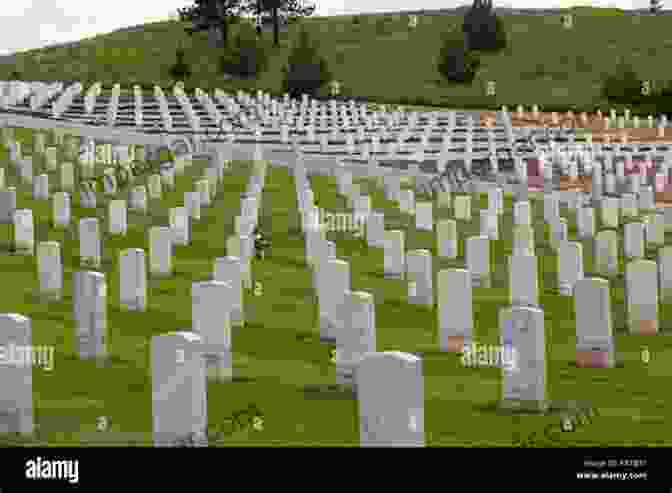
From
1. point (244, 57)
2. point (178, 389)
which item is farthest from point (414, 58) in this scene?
point (178, 389)

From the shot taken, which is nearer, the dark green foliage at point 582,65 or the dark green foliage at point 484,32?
the dark green foliage at point 582,65

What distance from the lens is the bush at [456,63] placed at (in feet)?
263

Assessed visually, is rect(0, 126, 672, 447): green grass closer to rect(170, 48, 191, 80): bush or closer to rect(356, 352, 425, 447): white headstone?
rect(356, 352, 425, 447): white headstone

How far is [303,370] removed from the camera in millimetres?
13336

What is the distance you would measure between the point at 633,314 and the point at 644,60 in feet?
260

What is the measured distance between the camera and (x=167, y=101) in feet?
180

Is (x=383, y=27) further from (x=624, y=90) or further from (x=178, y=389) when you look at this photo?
(x=178, y=389)

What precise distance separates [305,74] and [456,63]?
14471mm

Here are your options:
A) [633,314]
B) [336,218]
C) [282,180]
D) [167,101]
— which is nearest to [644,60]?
[167,101]

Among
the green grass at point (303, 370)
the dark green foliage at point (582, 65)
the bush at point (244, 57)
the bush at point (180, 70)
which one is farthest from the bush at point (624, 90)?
the green grass at point (303, 370)

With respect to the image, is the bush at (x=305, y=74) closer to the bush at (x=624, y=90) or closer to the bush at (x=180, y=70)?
the bush at (x=180, y=70)

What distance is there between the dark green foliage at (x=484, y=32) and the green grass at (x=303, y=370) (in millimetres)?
72533

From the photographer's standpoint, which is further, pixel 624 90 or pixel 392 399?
pixel 624 90
